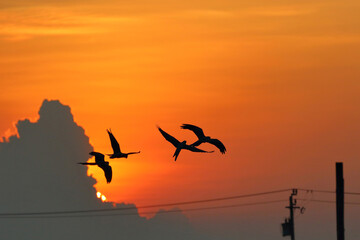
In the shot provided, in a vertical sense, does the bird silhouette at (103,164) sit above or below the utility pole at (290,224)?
below

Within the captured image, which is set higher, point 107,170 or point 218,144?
point 218,144

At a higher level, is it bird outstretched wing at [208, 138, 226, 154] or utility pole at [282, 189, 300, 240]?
utility pole at [282, 189, 300, 240]

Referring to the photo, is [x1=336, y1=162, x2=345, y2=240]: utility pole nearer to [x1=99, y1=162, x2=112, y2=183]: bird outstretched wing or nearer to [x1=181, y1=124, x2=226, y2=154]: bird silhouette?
[x1=181, y1=124, x2=226, y2=154]: bird silhouette

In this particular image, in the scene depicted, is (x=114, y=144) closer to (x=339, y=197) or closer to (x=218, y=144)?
(x=218, y=144)

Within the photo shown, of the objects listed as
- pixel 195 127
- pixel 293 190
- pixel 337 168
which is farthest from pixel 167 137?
pixel 293 190

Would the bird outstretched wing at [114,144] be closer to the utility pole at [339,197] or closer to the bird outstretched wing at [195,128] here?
the bird outstretched wing at [195,128]

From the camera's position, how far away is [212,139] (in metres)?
61.1

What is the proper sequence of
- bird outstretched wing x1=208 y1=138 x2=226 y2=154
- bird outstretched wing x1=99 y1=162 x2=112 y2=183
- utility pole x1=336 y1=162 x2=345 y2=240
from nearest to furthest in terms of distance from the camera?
bird outstretched wing x1=208 y1=138 x2=226 y2=154, bird outstretched wing x1=99 y1=162 x2=112 y2=183, utility pole x1=336 y1=162 x2=345 y2=240

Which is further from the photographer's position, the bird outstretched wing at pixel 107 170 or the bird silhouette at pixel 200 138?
the bird outstretched wing at pixel 107 170

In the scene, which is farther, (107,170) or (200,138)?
(107,170)

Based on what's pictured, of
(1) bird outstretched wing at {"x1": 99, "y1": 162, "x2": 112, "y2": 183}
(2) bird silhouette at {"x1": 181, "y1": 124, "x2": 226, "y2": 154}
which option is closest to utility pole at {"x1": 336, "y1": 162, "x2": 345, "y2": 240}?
(2) bird silhouette at {"x1": 181, "y1": 124, "x2": 226, "y2": 154}

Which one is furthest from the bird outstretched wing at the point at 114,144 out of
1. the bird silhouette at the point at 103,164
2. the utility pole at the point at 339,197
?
the utility pole at the point at 339,197

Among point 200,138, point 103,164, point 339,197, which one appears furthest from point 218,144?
point 339,197

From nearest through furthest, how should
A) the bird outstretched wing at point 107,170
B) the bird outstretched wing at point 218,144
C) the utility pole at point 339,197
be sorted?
the bird outstretched wing at point 218,144 → the bird outstretched wing at point 107,170 → the utility pole at point 339,197
